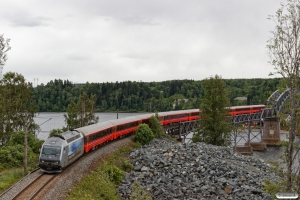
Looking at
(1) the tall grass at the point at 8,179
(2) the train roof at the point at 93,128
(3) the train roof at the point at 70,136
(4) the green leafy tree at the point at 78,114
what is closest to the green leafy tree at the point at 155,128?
(2) the train roof at the point at 93,128

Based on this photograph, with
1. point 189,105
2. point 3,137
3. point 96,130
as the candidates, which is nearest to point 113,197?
point 96,130

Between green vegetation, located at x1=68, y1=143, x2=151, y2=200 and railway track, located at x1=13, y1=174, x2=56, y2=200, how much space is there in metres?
2.23

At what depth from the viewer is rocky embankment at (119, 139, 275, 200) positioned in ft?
97.8

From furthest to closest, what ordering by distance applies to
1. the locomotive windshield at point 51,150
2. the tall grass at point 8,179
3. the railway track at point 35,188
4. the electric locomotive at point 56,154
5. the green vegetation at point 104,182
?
the locomotive windshield at point 51,150, the electric locomotive at point 56,154, the tall grass at point 8,179, the green vegetation at point 104,182, the railway track at point 35,188

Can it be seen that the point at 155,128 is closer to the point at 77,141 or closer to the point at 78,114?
the point at 77,141

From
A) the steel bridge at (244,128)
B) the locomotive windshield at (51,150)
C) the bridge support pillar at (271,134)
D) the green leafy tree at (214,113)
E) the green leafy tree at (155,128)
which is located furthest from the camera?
the bridge support pillar at (271,134)

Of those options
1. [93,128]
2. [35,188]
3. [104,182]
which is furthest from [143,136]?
[35,188]

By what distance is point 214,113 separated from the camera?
55.8m

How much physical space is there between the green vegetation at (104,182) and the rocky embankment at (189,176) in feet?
3.06

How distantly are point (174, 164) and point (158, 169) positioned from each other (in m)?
2.12

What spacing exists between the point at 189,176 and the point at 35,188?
14.2 meters

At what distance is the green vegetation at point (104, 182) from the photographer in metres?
25.0

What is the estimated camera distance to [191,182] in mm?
32031

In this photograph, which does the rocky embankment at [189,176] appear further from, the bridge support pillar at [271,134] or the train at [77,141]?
the bridge support pillar at [271,134]
